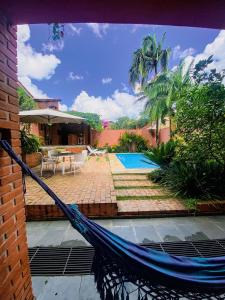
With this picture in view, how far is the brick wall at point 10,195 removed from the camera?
1398 millimetres

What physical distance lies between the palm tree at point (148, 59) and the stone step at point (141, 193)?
1200 centimetres

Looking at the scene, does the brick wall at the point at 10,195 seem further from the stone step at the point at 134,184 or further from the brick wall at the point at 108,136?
the brick wall at the point at 108,136

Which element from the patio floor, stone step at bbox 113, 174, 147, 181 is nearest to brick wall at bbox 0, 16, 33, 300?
the patio floor

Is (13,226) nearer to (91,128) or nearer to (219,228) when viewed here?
(219,228)


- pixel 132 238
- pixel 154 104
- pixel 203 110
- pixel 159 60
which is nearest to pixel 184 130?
pixel 203 110

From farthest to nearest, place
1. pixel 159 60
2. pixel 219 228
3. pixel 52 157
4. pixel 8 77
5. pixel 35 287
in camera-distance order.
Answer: pixel 159 60
pixel 52 157
pixel 219 228
pixel 35 287
pixel 8 77

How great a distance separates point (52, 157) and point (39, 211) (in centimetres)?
344

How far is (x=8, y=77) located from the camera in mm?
1493

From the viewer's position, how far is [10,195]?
4.93 ft

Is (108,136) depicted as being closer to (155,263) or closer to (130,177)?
(130,177)

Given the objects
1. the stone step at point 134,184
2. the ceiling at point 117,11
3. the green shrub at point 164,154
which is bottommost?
the stone step at point 134,184

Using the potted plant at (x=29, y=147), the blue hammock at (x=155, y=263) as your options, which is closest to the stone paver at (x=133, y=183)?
the potted plant at (x=29, y=147)

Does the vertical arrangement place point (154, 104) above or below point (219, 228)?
above

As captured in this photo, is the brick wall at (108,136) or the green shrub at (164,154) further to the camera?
the brick wall at (108,136)
